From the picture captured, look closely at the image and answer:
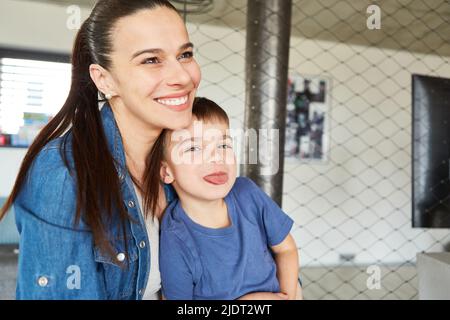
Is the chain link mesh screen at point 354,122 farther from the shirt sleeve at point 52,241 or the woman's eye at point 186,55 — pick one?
the shirt sleeve at point 52,241

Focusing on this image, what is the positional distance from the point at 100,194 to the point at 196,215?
16 cm

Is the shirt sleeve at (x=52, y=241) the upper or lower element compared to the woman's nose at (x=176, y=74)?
lower

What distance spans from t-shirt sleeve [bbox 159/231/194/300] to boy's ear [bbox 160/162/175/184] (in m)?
0.08

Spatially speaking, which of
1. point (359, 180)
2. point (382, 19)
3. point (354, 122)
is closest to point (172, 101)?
point (382, 19)

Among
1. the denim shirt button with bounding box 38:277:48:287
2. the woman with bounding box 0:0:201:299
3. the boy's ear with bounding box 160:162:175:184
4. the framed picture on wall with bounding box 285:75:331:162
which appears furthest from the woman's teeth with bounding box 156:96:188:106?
the framed picture on wall with bounding box 285:75:331:162

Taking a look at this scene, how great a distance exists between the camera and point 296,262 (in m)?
0.61

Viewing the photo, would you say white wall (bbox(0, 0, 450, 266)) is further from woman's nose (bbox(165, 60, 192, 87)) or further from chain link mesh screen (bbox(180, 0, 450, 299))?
woman's nose (bbox(165, 60, 192, 87))

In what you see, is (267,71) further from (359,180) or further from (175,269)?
(359,180)

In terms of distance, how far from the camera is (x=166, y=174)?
1.80 ft

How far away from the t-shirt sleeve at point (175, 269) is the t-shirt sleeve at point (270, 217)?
0.48 feet

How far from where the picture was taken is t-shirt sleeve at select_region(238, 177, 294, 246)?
1.92 feet

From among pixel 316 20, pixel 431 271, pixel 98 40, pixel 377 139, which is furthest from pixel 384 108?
pixel 98 40

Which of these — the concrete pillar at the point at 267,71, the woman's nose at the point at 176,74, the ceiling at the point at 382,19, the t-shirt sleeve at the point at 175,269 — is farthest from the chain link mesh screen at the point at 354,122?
the t-shirt sleeve at the point at 175,269

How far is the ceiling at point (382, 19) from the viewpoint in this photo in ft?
2.23
